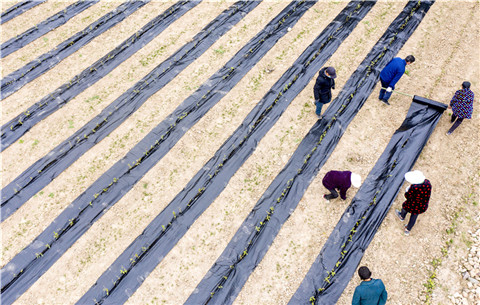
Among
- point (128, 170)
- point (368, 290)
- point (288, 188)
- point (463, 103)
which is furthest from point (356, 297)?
point (128, 170)

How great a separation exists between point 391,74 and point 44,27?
A: 10602 millimetres

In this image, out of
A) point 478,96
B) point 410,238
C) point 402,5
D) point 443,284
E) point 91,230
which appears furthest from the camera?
point 402,5

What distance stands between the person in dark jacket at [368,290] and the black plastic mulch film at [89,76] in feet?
26.9

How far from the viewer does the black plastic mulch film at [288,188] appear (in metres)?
5.61

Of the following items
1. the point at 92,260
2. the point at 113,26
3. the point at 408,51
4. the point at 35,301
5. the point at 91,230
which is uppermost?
the point at 113,26

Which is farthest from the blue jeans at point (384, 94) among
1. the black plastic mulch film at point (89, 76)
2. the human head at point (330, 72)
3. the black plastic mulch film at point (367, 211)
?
the black plastic mulch film at point (89, 76)

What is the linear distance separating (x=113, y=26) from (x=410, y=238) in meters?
10.3

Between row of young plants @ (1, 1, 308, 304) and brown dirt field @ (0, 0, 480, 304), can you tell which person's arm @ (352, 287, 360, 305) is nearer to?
brown dirt field @ (0, 0, 480, 304)

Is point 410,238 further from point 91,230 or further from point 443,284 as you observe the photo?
point 91,230

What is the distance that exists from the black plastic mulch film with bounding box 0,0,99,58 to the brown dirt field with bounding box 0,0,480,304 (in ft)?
1.07

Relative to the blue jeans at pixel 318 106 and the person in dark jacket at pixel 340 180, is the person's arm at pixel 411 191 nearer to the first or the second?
the person in dark jacket at pixel 340 180

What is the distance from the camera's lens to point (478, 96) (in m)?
7.70

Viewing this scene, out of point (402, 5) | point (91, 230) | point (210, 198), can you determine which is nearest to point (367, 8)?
point (402, 5)

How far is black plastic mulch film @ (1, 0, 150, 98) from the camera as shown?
29.0 feet
